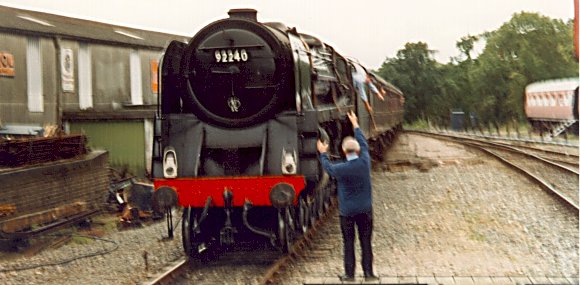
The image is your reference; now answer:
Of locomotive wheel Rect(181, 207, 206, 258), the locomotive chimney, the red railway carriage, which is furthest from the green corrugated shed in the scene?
the red railway carriage

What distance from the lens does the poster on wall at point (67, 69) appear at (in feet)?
64.0

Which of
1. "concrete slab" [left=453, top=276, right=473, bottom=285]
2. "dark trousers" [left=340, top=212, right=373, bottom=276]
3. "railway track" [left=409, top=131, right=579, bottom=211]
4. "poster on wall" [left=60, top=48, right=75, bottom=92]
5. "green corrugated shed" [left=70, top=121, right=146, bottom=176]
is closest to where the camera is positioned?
"concrete slab" [left=453, top=276, right=473, bottom=285]

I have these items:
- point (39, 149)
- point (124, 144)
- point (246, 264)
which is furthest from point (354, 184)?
point (124, 144)

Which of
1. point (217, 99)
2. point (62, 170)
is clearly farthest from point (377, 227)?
point (62, 170)

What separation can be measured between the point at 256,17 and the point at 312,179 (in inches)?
83.8

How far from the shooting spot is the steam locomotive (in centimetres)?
907

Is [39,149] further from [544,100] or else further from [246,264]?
[544,100]

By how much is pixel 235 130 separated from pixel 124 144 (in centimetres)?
865

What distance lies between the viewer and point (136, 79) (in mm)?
23047

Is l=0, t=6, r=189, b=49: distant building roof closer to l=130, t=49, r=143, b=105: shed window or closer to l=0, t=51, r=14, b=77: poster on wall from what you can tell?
l=130, t=49, r=143, b=105: shed window

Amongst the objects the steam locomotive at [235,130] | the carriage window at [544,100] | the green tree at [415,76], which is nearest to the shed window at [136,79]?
the steam locomotive at [235,130]

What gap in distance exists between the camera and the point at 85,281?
8570mm

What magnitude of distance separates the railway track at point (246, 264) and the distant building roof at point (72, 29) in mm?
10479

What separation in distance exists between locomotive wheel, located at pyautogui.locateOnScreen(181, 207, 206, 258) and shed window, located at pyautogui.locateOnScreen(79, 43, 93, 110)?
11.9 meters
